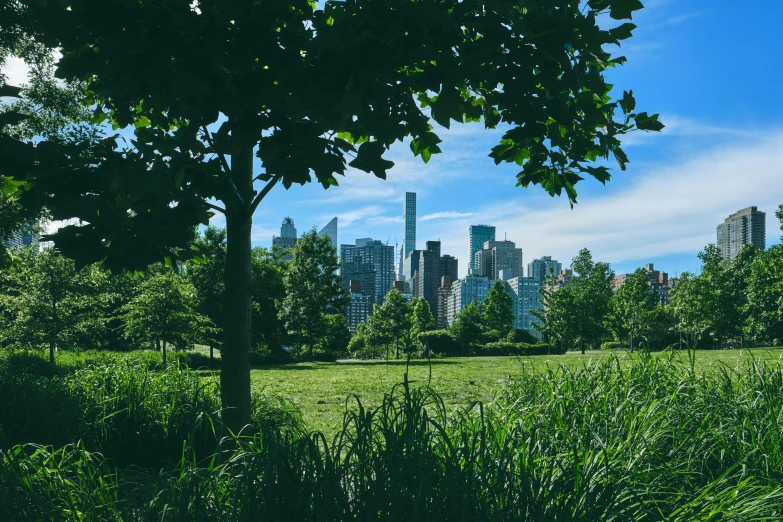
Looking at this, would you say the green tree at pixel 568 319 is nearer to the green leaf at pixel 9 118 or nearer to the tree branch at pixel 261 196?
the tree branch at pixel 261 196

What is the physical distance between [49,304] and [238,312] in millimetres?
15713

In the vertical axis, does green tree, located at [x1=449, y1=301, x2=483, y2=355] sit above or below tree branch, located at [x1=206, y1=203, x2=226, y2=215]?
below

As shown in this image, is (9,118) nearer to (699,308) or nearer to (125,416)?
(125,416)

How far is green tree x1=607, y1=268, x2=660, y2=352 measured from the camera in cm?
4384

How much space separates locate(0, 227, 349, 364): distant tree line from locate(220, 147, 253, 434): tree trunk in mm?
328

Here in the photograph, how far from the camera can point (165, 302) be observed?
19250 millimetres

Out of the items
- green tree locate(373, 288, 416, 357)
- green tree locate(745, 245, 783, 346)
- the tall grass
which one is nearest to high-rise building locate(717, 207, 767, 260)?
green tree locate(745, 245, 783, 346)

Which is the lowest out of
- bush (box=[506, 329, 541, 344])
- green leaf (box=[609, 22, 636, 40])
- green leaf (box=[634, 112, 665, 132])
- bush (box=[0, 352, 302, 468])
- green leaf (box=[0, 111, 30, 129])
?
bush (box=[506, 329, 541, 344])

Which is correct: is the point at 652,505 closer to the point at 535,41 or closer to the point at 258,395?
the point at 535,41

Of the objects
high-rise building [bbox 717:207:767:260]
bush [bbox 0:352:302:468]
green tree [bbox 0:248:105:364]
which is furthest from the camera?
high-rise building [bbox 717:207:767:260]

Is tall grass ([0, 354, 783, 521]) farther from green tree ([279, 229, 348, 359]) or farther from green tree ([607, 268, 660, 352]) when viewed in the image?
green tree ([607, 268, 660, 352])

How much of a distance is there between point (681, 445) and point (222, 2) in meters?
3.88

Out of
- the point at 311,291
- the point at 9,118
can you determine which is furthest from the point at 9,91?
the point at 311,291

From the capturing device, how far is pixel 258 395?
6113mm
